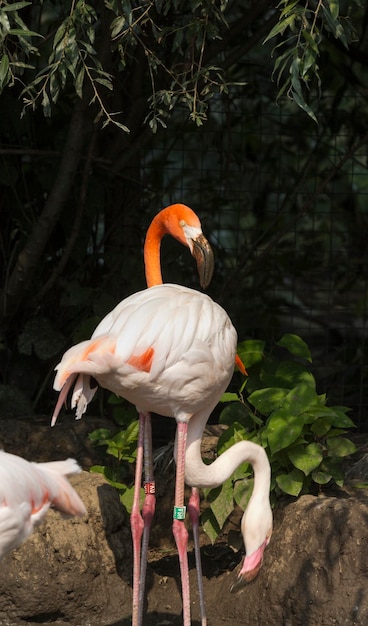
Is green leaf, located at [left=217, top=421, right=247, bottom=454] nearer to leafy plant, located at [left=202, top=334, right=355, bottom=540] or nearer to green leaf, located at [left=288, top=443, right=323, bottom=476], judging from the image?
leafy plant, located at [left=202, top=334, right=355, bottom=540]

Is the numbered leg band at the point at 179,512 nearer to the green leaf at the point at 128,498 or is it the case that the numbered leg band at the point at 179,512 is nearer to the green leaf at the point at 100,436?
the green leaf at the point at 128,498

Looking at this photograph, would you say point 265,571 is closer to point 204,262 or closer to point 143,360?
point 143,360

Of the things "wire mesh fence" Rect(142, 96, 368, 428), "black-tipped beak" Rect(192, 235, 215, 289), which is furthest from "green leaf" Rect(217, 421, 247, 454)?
"wire mesh fence" Rect(142, 96, 368, 428)

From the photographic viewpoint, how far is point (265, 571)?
4.07 metres

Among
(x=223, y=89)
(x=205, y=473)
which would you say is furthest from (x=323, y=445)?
(x=223, y=89)

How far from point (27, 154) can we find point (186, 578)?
2290 mm

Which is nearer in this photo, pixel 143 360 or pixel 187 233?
pixel 143 360

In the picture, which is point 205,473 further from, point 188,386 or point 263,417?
point 263,417

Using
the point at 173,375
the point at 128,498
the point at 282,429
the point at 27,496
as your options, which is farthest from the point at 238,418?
the point at 27,496

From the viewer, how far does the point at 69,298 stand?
17.1ft

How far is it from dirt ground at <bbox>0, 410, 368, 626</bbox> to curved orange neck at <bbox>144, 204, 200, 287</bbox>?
946mm

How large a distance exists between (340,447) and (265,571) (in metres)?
0.62

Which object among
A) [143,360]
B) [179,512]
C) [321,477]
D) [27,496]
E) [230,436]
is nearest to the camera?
[27,496]

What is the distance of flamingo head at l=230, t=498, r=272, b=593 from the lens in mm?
3496
